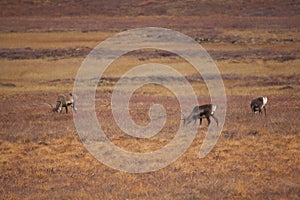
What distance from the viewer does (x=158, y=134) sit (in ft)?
66.2

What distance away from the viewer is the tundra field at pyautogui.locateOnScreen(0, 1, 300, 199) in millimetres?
13633

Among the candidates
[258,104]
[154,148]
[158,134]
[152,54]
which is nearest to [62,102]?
[158,134]

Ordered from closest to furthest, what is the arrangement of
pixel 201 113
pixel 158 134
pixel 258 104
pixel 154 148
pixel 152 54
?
pixel 154 148
pixel 158 134
pixel 201 113
pixel 258 104
pixel 152 54

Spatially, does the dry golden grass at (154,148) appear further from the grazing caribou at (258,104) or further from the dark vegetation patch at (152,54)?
the dark vegetation patch at (152,54)

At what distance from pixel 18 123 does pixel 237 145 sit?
10.6m

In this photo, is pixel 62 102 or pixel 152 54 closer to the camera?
pixel 62 102

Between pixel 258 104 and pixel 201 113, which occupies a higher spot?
pixel 258 104

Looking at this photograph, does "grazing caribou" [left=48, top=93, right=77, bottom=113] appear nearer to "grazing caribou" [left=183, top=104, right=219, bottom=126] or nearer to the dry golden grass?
the dry golden grass

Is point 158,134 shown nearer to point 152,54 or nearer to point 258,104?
point 258,104

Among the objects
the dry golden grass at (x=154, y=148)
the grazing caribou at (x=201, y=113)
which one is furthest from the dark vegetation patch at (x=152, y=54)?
the grazing caribou at (x=201, y=113)

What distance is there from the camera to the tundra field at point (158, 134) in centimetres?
1363

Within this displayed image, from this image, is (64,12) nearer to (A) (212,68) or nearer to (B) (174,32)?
(B) (174,32)

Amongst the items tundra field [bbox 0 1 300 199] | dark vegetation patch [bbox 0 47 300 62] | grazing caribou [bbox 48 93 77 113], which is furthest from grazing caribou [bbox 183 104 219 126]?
dark vegetation patch [bbox 0 47 300 62]

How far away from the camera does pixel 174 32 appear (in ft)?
238
